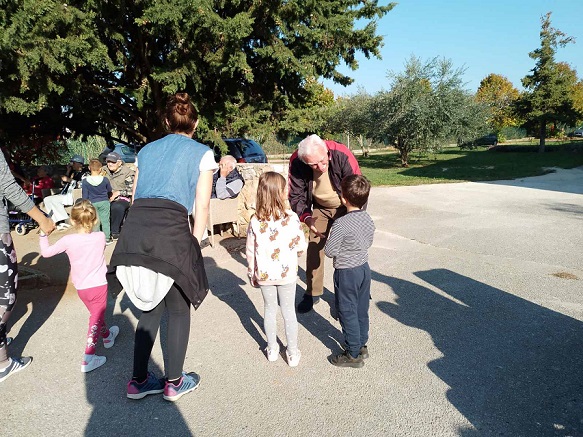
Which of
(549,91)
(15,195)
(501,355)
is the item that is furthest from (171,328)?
(549,91)

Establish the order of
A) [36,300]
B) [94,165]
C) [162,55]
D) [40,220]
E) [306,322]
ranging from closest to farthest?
[40,220]
[306,322]
[36,300]
[94,165]
[162,55]

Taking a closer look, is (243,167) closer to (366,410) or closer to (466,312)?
(466,312)

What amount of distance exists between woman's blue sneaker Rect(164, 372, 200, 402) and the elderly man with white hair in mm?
1521

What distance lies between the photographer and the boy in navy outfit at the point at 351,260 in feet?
9.97

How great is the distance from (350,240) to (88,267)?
208 centimetres

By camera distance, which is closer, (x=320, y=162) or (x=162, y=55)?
(x=320, y=162)

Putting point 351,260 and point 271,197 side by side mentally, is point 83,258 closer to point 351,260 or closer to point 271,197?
point 271,197

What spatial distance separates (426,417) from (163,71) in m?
8.26

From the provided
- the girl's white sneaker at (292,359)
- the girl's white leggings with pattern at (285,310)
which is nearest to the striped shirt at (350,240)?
the girl's white leggings with pattern at (285,310)

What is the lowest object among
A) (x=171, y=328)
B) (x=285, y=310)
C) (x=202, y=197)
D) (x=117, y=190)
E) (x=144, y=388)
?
(x=144, y=388)

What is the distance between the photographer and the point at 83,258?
126 inches

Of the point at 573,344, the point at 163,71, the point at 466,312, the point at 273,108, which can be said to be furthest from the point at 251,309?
the point at 273,108

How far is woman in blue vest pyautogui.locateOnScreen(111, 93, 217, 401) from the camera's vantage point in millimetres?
2387

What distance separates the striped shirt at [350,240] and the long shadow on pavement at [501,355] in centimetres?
101
